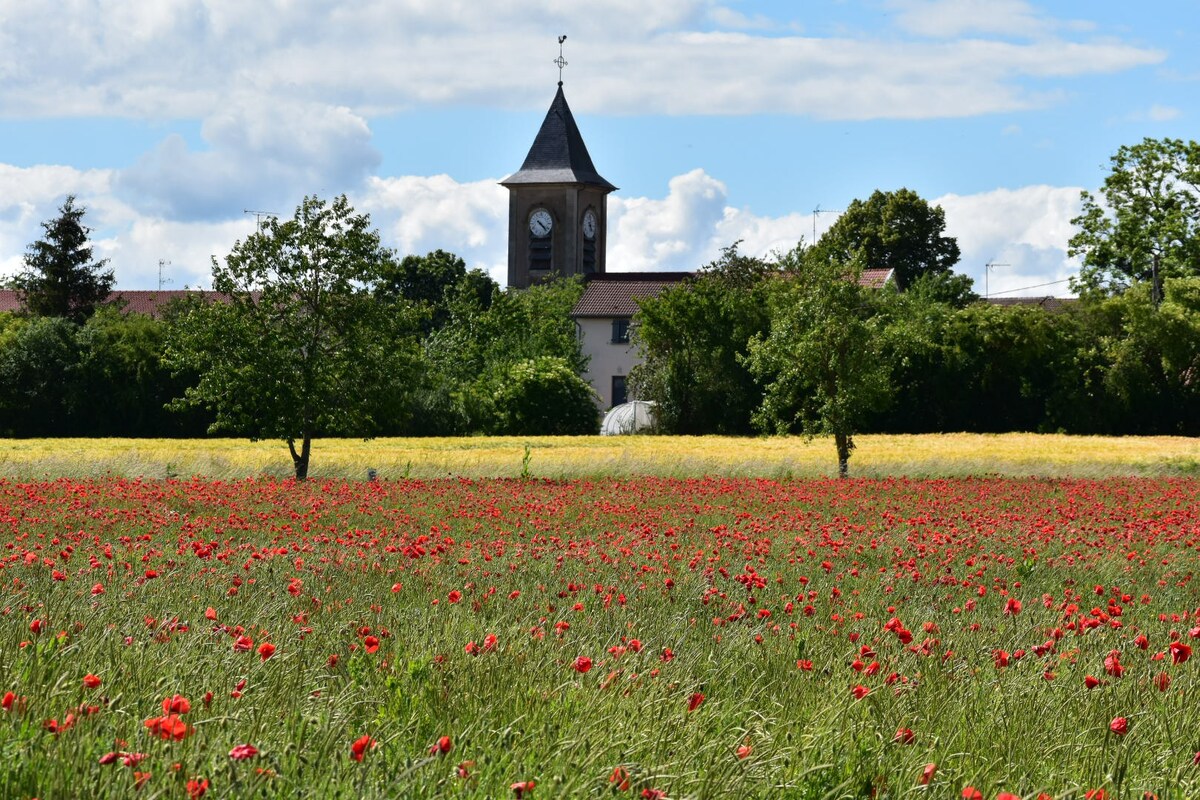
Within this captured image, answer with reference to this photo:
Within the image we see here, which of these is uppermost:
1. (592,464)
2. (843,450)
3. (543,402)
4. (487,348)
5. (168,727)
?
A: (487,348)

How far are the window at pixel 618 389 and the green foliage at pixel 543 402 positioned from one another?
68.3 ft

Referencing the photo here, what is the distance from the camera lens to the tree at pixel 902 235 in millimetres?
83000

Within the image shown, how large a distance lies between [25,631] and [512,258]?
289 feet

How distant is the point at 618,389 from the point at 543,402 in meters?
23.1

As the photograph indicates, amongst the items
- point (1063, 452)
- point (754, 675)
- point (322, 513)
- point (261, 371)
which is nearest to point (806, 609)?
point (754, 675)

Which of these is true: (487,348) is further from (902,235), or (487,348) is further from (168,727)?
(168,727)

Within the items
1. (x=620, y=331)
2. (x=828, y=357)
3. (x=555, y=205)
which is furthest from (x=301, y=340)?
(x=555, y=205)

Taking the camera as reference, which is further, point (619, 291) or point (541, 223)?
point (541, 223)

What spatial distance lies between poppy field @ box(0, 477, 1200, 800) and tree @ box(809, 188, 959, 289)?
73.1 metres

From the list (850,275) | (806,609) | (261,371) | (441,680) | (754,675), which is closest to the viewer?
(441,680)

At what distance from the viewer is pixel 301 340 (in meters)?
25.5

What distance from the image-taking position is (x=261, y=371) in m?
25.1

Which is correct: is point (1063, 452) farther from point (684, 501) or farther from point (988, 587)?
point (988, 587)

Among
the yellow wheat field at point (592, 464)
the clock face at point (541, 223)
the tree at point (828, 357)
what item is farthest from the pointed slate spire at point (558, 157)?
the tree at point (828, 357)
